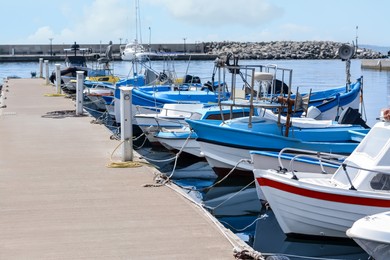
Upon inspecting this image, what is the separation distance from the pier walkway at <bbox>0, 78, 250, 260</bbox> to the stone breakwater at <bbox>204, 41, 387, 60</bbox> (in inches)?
3271

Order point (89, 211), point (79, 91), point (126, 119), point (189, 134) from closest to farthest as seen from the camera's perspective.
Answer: point (89, 211) < point (126, 119) < point (189, 134) < point (79, 91)

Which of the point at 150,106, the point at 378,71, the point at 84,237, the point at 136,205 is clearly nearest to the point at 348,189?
the point at 136,205

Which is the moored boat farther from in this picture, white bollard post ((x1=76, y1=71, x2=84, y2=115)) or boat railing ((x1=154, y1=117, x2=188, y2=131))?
white bollard post ((x1=76, y1=71, x2=84, y2=115))

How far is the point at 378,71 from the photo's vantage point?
→ 233 ft

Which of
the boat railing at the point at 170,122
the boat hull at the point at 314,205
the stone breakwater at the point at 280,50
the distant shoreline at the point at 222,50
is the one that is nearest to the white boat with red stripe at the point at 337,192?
the boat hull at the point at 314,205

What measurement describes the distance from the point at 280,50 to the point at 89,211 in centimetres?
9915

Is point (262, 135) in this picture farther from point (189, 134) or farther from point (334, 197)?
point (334, 197)

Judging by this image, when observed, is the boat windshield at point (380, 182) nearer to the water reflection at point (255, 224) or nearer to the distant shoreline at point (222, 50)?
the water reflection at point (255, 224)

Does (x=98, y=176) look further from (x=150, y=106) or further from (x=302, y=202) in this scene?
(x=150, y=106)

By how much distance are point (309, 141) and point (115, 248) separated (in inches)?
286

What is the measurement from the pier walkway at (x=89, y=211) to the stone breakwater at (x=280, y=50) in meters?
83.1

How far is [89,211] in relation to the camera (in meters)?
9.04

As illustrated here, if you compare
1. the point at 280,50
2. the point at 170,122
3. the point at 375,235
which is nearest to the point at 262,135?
the point at 170,122

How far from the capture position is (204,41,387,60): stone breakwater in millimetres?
100287
